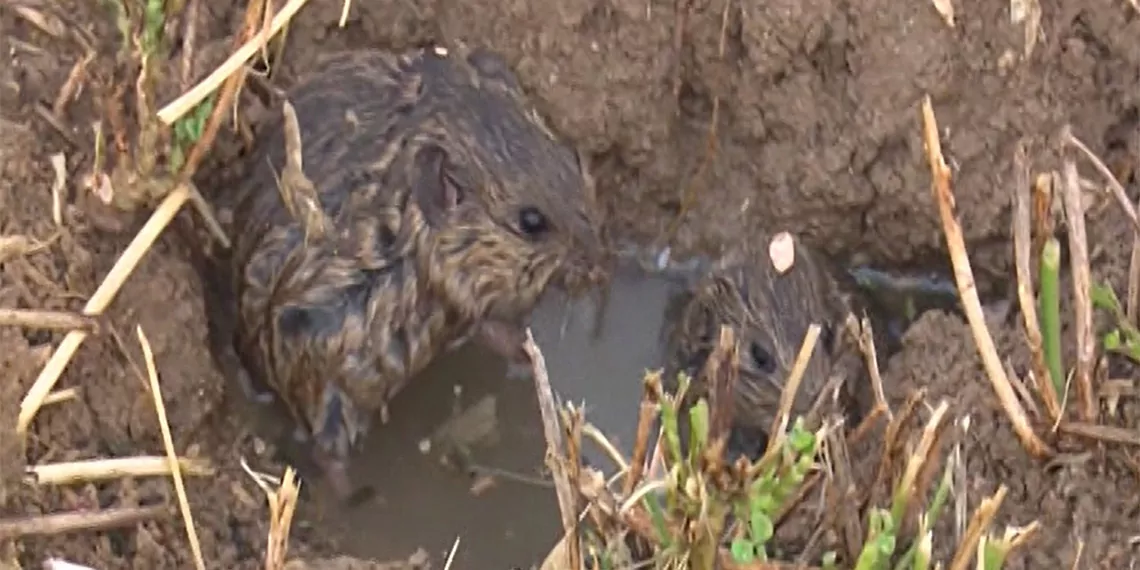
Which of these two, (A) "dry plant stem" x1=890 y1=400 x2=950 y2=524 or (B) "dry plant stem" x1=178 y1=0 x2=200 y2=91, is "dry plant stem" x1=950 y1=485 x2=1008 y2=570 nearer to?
(A) "dry plant stem" x1=890 y1=400 x2=950 y2=524

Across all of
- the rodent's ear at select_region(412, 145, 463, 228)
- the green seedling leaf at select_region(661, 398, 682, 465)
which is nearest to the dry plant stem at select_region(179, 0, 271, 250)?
the rodent's ear at select_region(412, 145, 463, 228)

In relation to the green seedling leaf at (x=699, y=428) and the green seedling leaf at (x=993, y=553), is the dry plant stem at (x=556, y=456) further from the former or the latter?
the green seedling leaf at (x=993, y=553)

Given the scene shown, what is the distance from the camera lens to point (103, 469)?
3.37 meters

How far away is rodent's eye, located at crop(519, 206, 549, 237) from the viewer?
3863 millimetres

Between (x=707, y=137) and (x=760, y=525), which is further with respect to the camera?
(x=707, y=137)

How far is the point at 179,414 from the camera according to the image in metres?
3.65

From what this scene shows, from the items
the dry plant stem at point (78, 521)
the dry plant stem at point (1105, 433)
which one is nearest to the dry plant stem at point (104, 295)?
the dry plant stem at point (78, 521)

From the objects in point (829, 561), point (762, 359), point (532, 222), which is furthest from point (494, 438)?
point (829, 561)

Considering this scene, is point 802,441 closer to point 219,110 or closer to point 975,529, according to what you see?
point 975,529

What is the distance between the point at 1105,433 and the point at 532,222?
4.00ft

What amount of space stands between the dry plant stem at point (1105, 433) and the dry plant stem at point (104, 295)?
1677 mm

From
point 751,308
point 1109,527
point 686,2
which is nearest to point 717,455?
point 1109,527

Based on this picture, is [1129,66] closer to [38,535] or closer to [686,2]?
[686,2]

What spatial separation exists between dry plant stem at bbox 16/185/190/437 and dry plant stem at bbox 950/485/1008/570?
1.56 meters
